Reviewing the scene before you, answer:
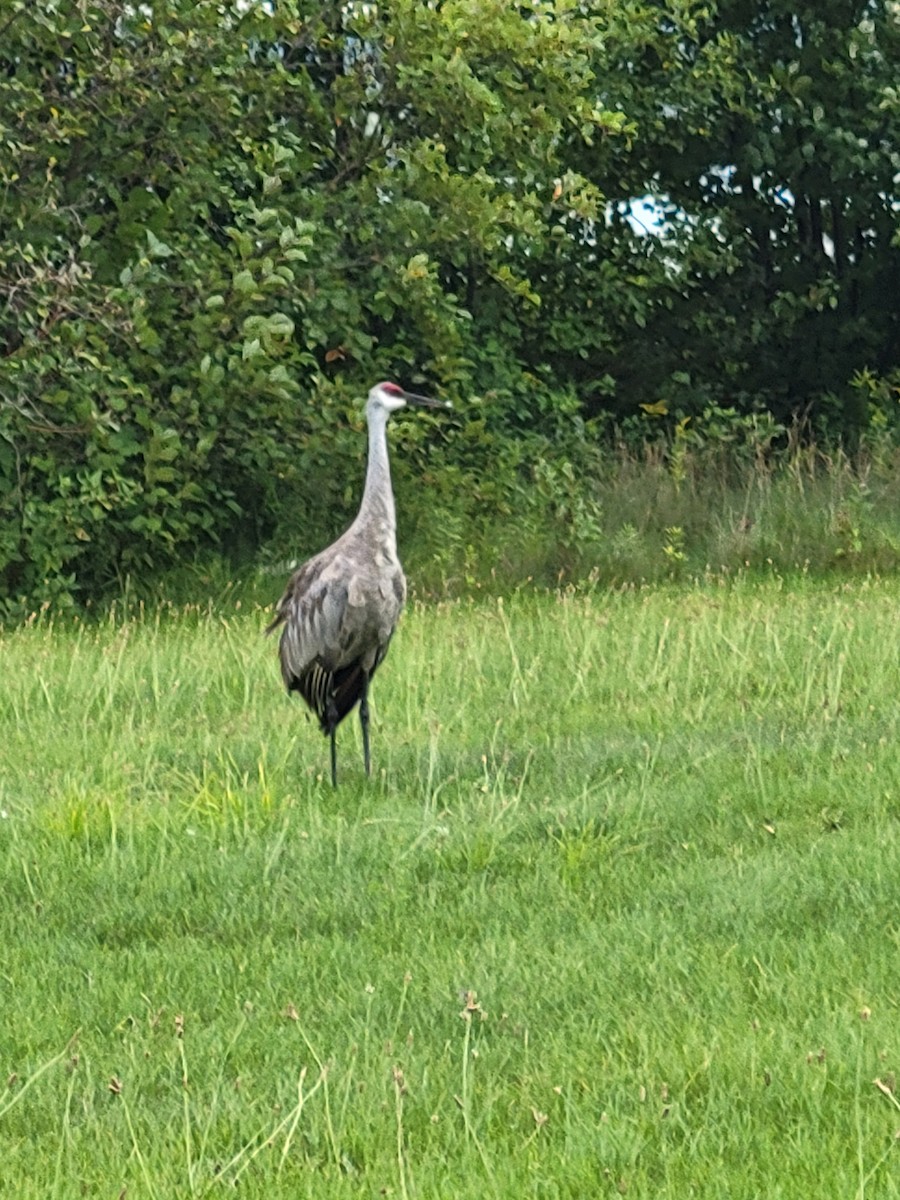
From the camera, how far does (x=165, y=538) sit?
13594 millimetres

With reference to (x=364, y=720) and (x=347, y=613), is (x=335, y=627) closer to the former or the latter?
(x=347, y=613)

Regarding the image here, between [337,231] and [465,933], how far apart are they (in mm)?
10106

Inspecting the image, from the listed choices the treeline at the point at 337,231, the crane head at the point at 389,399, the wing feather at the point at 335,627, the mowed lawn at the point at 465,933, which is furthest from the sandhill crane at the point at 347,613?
the treeline at the point at 337,231

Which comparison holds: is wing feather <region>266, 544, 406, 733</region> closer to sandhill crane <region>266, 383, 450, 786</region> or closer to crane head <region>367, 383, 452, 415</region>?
sandhill crane <region>266, 383, 450, 786</region>

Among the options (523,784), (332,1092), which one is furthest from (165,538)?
(332,1092)

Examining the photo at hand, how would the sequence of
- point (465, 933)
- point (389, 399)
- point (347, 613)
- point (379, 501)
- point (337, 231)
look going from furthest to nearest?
point (337, 231) < point (389, 399) < point (379, 501) < point (347, 613) < point (465, 933)

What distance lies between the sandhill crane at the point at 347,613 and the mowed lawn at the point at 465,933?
1.01 ft

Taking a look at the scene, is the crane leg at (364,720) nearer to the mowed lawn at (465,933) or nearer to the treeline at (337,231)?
the mowed lawn at (465,933)

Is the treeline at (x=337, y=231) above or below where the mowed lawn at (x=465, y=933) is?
above

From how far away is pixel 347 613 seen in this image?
702 cm

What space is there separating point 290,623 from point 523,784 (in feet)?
4.51

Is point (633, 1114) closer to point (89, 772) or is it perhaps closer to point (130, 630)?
point (89, 772)

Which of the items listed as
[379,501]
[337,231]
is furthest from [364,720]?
[337,231]

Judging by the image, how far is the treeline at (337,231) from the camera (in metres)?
12.4
